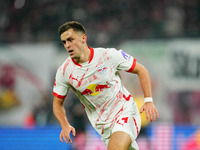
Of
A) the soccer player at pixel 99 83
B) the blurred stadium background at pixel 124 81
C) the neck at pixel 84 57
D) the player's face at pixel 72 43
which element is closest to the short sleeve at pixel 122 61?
the soccer player at pixel 99 83

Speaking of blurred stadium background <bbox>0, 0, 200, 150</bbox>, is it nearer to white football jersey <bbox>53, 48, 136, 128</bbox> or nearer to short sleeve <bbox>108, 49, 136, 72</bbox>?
white football jersey <bbox>53, 48, 136, 128</bbox>

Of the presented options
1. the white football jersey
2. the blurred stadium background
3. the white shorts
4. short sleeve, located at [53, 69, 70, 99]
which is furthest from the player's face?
the blurred stadium background

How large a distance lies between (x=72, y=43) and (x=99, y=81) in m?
0.52

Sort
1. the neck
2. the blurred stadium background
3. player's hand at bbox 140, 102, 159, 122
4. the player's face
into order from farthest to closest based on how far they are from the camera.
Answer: the blurred stadium background < the neck < the player's face < player's hand at bbox 140, 102, 159, 122

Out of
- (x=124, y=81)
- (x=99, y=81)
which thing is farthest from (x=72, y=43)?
(x=124, y=81)

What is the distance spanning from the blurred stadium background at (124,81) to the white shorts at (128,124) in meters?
3.73

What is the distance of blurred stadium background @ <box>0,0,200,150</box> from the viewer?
8.41 meters

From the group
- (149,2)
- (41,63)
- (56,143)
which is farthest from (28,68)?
(149,2)

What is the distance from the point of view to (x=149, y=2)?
13.0m

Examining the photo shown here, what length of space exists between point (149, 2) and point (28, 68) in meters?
4.88

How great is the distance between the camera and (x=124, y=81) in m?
9.81

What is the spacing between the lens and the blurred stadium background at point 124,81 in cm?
841

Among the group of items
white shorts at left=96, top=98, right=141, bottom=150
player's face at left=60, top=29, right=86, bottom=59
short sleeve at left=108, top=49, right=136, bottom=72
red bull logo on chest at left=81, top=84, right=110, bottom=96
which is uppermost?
player's face at left=60, top=29, right=86, bottom=59

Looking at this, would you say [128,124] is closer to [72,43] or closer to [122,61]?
[122,61]
